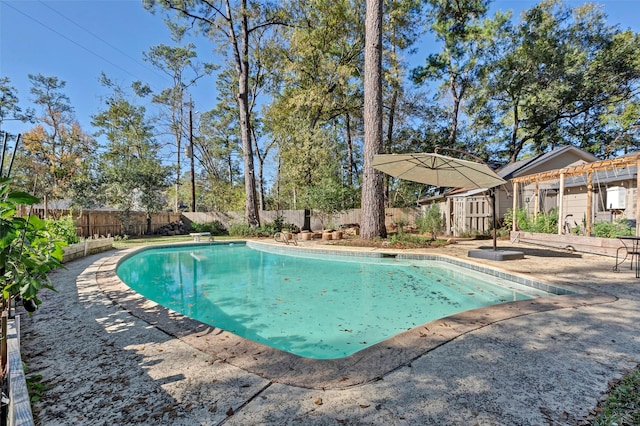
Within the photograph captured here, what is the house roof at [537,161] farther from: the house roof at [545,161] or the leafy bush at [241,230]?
the leafy bush at [241,230]

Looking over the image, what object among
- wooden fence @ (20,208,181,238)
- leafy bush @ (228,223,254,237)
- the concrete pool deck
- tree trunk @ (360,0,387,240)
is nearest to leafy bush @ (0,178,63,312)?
the concrete pool deck

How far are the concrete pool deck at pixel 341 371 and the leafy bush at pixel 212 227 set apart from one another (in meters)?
13.6

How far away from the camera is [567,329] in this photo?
2717mm

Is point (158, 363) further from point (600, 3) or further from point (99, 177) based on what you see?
point (600, 3)

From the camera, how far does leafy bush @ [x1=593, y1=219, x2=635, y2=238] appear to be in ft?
22.6

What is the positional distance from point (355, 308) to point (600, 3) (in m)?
22.3

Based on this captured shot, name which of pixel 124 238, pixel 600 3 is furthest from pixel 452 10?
pixel 124 238

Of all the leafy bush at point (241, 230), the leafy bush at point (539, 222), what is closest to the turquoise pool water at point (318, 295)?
the leafy bush at point (539, 222)

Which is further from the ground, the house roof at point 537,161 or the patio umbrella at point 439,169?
Answer: the house roof at point 537,161

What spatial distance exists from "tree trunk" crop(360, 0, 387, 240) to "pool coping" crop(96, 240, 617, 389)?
592cm

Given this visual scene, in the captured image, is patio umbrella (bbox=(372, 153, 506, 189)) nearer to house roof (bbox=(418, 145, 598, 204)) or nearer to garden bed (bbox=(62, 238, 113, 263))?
house roof (bbox=(418, 145, 598, 204))

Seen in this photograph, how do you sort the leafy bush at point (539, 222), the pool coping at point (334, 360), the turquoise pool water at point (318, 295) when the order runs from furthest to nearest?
the leafy bush at point (539, 222)
the turquoise pool water at point (318, 295)
the pool coping at point (334, 360)

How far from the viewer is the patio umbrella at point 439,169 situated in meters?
6.77

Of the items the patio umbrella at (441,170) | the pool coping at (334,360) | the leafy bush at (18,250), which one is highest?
the patio umbrella at (441,170)
